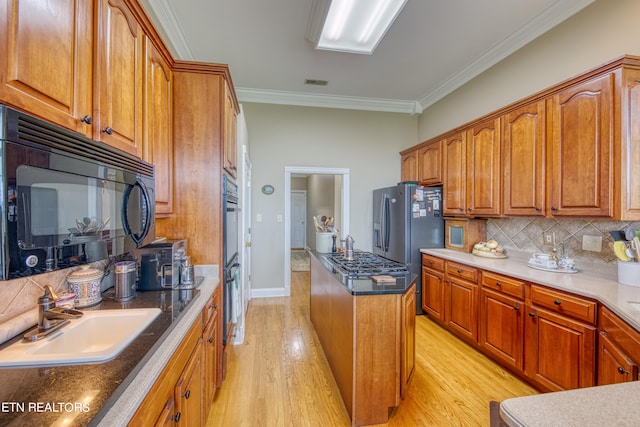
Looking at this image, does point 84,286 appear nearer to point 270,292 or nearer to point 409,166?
point 270,292

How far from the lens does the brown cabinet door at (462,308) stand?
260 centimetres

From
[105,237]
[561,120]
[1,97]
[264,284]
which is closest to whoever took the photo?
[1,97]

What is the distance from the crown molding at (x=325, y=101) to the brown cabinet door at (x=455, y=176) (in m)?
1.40

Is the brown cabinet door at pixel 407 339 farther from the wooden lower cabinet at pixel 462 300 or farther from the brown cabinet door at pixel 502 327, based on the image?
the wooden lower cabinet at pixel 462 300

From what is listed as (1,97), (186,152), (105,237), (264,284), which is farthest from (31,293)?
(264,284)

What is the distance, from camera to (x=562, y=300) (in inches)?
72.1

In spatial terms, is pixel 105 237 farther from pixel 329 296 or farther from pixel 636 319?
pixel 636 319

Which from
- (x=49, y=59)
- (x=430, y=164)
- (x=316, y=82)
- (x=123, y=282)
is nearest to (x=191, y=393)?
(x=123, y=282)

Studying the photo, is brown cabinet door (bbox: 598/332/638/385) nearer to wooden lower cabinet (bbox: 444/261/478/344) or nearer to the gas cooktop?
wooden lower cabinet (bbox: 444/261/478/344)

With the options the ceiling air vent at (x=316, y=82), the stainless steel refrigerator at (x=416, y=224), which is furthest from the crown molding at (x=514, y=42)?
the ceiling air vent at (x=316, y=82)

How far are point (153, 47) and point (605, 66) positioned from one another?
2855 millimetres

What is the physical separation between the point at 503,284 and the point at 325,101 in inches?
131

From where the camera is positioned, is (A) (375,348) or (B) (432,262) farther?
(B) (432,262)

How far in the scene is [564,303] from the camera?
182 cm
